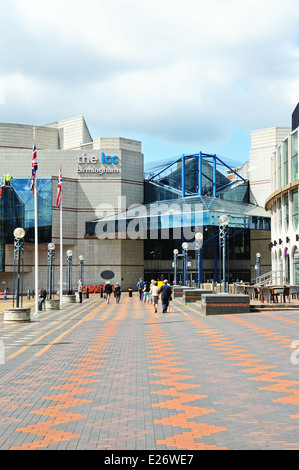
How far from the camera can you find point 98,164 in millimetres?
69375

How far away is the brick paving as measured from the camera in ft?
20.5

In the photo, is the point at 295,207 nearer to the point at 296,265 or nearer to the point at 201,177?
the point at 296,265

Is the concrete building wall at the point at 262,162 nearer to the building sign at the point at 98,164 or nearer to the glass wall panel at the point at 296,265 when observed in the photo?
the building sign at the point at 98,164

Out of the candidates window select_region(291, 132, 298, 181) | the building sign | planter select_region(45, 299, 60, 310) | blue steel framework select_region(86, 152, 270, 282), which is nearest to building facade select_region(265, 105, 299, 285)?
window select_region(291, 132, 298, 181)

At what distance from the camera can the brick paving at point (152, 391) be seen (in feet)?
20.5

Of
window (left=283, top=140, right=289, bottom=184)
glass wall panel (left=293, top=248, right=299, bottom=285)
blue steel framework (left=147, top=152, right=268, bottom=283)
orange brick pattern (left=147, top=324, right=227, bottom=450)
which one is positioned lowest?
orange brick pattern (left=147, top=324, right=227, bottom=450)

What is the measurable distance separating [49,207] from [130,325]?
46.6m

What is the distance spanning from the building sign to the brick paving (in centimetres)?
5379

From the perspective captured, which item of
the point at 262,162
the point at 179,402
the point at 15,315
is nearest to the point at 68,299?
the point at 15,315

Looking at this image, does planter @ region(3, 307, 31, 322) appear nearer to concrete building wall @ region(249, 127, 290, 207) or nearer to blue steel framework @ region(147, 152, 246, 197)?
blue steel framework @ region(147, 152, 246, 197)

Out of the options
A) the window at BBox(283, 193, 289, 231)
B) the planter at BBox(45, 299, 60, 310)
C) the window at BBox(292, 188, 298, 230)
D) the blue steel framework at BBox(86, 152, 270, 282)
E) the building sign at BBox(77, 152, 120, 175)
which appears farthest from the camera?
the building sign at BBox(77, 152, 120, 175)

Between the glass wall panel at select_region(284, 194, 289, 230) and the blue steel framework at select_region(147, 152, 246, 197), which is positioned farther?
the blue steel framework at select_region(147, 152, 246, 197)

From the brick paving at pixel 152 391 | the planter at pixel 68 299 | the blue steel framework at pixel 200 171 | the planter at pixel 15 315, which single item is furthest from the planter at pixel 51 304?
the blue steel framework at pixel 200 171

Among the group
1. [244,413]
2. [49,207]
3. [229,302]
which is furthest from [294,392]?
[49,207]
